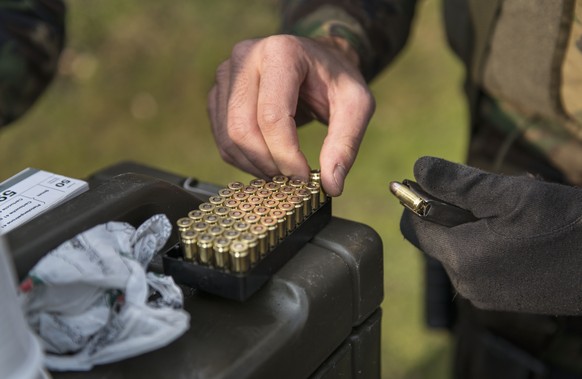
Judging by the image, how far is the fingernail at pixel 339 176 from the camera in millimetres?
1050

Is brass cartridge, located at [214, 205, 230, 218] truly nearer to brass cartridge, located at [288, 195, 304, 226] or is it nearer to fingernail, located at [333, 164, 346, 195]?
brass cartridge, located at [288, 195, 304, 226]

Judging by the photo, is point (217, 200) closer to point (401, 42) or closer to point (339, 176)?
point (339, 176)

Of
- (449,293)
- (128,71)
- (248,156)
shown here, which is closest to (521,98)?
(449,293)

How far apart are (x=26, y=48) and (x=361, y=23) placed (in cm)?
79

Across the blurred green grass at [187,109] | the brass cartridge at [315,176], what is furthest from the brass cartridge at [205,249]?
the blurred green grass at [187,109]

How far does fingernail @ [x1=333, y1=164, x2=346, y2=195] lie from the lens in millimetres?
1050

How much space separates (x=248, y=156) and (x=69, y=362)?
526mm

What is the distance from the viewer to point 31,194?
0.96 metres

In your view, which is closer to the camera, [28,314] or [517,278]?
[28,314]

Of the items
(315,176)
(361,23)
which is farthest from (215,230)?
(361,23)

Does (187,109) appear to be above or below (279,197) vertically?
below

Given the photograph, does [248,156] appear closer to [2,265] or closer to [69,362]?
[69,362]

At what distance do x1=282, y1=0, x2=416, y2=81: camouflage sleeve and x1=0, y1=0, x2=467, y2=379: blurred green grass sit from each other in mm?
1190

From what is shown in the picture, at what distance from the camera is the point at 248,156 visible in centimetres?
119
